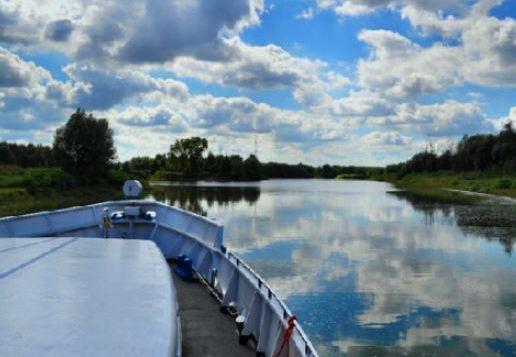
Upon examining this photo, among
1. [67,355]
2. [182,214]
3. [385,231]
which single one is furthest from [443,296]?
[385,231]

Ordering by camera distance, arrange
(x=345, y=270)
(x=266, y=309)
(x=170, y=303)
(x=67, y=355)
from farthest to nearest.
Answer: (x=345, y=270) → (x=266, y=309) → (x=170, y=303) → (x=67, y=355)

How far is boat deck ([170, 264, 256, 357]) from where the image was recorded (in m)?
8.04

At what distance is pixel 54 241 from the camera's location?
9.19 meters

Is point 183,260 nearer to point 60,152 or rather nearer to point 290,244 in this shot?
point 290,244

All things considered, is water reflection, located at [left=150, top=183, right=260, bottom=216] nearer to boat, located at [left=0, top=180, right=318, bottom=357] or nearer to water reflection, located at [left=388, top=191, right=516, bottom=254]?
water reflection, located at [left=388, top=191, right=516, bottom=254]

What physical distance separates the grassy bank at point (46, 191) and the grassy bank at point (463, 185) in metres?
47.9

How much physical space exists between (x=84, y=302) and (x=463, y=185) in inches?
4433

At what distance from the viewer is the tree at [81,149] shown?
3130 inches

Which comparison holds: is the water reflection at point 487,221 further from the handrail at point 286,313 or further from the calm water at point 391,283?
the handrail at point 286,313

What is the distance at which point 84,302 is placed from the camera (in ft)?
17.7

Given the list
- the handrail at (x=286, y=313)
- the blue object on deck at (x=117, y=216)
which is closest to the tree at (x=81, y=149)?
the blue object on deck at (x=117, y=216)

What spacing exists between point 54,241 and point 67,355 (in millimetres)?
5714

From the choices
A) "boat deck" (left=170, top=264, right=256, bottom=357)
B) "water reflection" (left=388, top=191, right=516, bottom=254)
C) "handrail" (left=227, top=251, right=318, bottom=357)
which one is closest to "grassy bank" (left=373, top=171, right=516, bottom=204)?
"water reflection" (left=388, top=191, right=516, bottom=254)

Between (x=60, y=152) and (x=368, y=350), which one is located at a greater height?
(x=60, y=152)
